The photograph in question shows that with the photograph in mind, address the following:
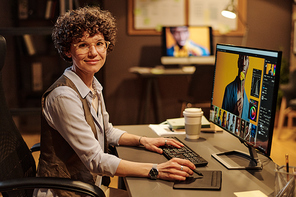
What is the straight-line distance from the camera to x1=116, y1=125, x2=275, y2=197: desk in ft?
3.67

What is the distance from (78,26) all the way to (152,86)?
332 centimetres

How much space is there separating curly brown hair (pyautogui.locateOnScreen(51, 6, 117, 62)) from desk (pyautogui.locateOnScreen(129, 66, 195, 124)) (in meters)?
2.68

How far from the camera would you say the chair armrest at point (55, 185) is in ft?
3.88

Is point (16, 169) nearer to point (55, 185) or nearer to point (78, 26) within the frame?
point (55, 185)

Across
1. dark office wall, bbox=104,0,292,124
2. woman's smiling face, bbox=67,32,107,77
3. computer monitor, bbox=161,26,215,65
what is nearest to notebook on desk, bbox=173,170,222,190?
woman's smiling face, bbox=67,32,107,77

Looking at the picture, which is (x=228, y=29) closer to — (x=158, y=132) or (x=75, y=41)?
(x=158, y=132)

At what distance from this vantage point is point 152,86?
4.75 meters

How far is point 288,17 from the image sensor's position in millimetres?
4938

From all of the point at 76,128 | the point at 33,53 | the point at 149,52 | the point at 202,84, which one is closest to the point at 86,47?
the point at 76,128

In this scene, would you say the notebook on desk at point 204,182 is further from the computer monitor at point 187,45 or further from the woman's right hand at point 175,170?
the computer monitor at point 187,45

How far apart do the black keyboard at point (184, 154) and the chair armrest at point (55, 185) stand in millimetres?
371

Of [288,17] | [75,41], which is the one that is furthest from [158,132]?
[288,17]

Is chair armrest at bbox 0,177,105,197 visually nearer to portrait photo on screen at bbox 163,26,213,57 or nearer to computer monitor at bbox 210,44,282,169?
computer monitor at bbox 210,44,282,169

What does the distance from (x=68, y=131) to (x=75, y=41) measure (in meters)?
0.37
